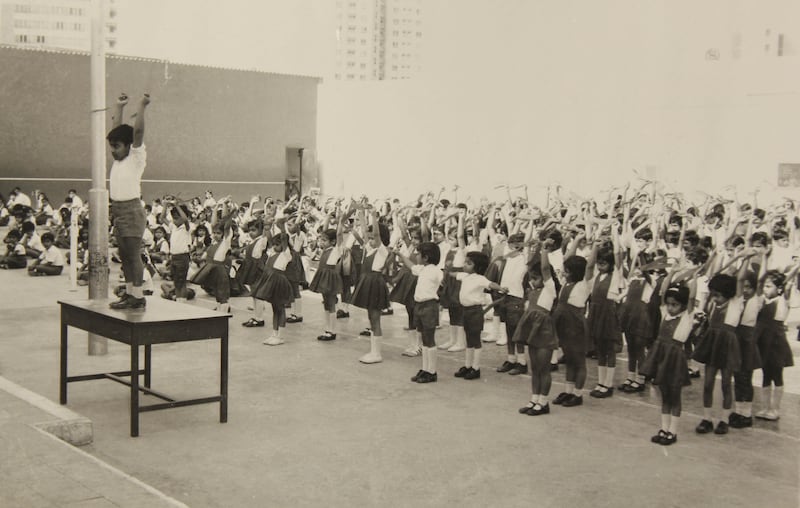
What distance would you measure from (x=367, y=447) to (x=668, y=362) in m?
2.39

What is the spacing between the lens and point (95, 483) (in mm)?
4516

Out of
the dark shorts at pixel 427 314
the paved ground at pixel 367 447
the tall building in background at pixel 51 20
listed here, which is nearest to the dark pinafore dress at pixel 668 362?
the paved ground at pixel 367 447

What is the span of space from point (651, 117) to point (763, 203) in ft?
10.9

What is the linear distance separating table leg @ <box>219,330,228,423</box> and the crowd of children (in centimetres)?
223

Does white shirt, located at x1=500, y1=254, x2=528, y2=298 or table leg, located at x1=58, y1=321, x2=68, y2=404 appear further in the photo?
white shirt, located at x1=500, y1=254, x2=528, y2=298

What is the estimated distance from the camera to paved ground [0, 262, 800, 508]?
5117 mm

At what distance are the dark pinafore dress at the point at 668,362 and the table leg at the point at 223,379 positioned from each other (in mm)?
3262

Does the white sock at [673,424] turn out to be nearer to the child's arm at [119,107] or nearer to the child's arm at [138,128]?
the child's arm at [138,128]

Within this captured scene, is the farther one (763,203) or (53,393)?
(763,203)

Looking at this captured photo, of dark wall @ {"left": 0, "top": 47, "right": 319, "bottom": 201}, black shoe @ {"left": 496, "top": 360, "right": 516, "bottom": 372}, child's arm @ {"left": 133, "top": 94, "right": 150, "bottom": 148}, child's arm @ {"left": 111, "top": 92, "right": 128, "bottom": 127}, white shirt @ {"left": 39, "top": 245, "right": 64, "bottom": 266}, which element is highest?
dark wall @ {"left": 0, "top": 47, "right": 319, "bottom": 201}

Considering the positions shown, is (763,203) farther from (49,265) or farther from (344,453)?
(49,265)

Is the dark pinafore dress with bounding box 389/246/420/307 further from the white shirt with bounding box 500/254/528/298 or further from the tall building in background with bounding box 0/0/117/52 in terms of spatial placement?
the tall building in background with bounding box 0/0/117/52

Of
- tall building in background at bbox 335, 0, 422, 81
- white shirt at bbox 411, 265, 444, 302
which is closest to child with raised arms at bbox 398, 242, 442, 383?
white shirt at bbox 411, 265, 444, 302

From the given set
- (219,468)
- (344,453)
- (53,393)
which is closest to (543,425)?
(344,453)
